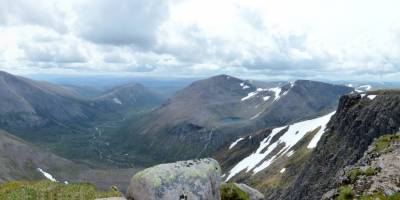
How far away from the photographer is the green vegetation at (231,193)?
37312mm

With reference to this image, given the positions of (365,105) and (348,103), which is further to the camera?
(348,103)

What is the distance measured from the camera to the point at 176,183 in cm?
3175

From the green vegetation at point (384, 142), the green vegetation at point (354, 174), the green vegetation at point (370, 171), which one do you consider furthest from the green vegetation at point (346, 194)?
the green vegetation at point (384, 142)

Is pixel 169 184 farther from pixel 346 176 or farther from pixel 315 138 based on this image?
pixel 315 138

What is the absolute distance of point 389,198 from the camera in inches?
984

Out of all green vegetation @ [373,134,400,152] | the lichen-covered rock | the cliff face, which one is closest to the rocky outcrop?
green vegetation @ [373,134,400,152]

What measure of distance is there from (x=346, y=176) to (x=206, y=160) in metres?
9.95

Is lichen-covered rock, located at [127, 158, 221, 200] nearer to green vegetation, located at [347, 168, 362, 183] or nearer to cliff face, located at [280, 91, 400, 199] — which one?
green vegetation, located at [347, 168, 362, 183]

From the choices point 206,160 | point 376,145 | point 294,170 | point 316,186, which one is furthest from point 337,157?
point 206,160

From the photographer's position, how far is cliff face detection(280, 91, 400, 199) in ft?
334

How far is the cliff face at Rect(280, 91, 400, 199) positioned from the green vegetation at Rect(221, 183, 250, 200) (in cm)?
5541

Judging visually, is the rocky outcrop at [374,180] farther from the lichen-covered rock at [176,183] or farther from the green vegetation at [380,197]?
the lichen-covered rock at [176,183]

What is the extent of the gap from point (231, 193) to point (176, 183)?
715 centimetres

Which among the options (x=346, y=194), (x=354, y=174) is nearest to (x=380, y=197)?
(x=346, y=194)
